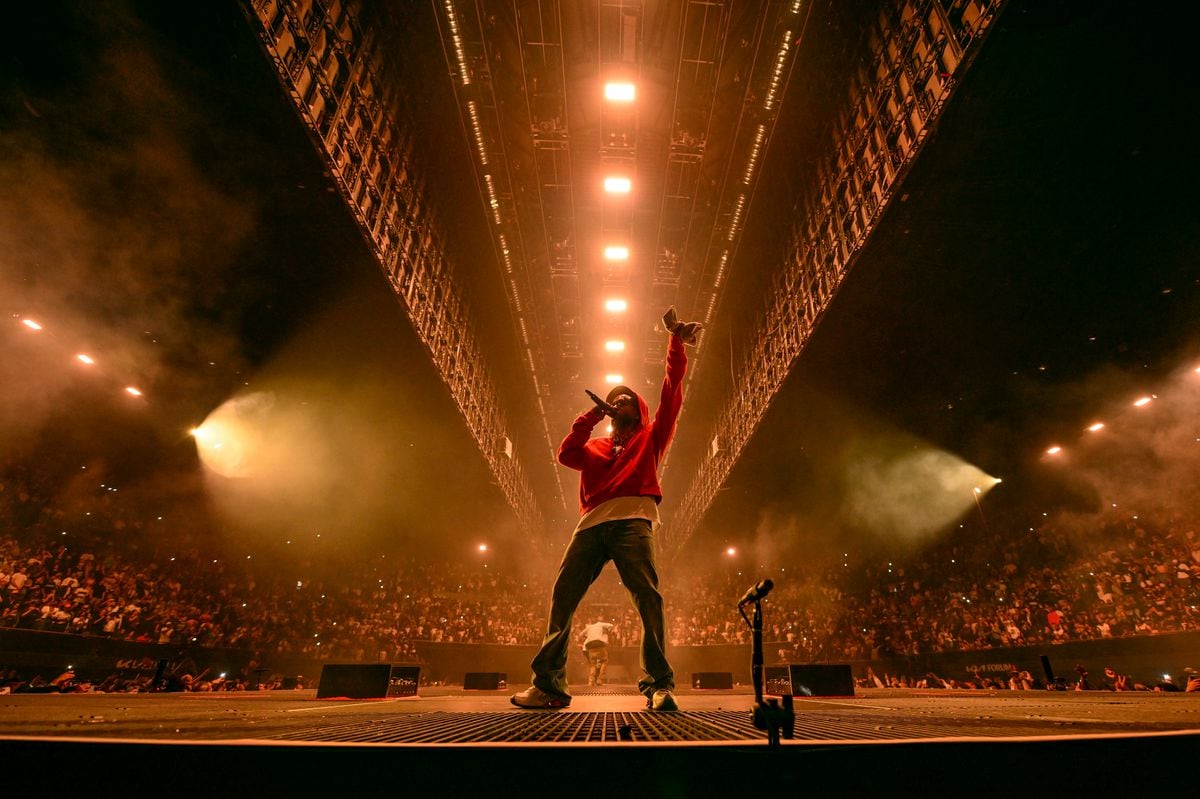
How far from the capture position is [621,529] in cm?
306

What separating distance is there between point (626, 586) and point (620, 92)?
604cm

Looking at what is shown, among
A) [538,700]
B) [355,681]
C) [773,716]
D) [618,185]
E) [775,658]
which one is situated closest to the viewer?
[773,716]

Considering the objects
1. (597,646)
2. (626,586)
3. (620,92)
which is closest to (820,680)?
(626,586)

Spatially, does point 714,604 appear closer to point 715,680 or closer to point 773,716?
point 715,680

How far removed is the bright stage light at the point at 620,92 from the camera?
651 centimetres

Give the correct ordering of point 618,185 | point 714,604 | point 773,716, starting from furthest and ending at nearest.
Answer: point 714,604
point 618,185
point 773,716

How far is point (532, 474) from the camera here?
19000 mm

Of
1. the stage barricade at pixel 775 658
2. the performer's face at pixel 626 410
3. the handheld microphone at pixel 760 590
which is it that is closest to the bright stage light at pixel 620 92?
the performer's face at pixel 626 410

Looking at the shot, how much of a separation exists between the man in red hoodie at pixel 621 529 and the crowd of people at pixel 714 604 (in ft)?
38.2

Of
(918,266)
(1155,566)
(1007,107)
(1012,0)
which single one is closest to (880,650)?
(1155,566)

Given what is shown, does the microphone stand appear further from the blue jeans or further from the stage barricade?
the stage barricade

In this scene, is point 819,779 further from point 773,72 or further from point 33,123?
point 33,123

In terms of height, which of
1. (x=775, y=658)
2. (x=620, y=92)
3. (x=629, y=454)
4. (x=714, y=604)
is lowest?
(x=775, y=658)

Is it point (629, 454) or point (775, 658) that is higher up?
point (629, 454)
